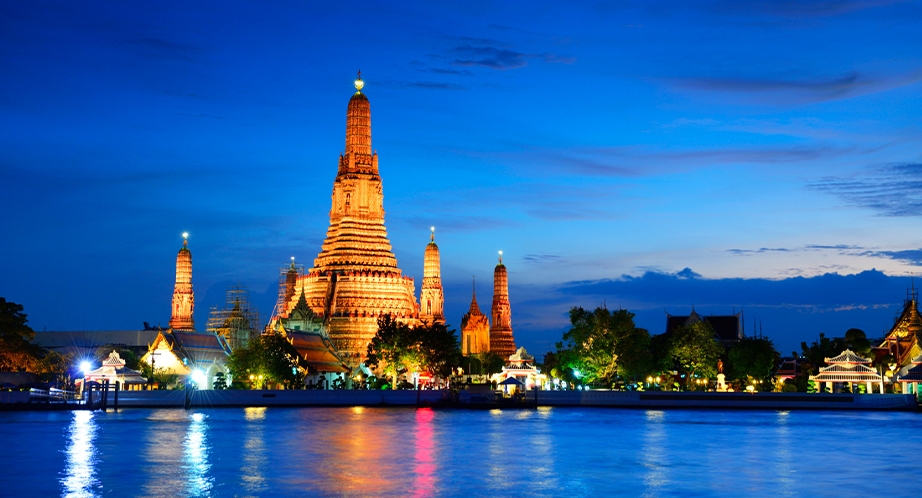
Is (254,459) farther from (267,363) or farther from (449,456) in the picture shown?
(267,363)

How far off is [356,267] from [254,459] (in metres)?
53.8

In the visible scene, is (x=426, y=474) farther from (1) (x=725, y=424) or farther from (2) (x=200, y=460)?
(1) (x=725, y=424)

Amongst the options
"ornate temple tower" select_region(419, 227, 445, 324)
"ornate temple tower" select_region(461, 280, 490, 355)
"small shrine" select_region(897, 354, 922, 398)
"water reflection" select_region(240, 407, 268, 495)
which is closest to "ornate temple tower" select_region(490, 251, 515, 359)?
"ornate temple tower" select_region(461, 280, 490, 355)

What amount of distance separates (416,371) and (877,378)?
32.5 m

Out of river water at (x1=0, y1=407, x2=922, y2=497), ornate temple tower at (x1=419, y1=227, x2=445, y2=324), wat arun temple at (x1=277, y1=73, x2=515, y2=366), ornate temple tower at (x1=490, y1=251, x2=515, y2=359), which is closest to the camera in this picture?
river water at (x1=0, y1=407, x2=922, y2=497)

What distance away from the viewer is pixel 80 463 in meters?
39.6

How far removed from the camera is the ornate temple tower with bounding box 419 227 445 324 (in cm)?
10388

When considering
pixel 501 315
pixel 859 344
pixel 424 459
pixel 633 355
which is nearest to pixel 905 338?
pixel 859 344

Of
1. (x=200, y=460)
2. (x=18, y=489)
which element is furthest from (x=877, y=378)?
(x=18, y=489)

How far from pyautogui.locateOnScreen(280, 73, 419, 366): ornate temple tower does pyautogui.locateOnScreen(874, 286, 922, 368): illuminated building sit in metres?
37.8

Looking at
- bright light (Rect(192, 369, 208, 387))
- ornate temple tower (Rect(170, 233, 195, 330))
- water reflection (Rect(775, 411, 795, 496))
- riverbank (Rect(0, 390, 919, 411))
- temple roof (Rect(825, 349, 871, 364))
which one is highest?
ornate temple tower (Rect(170, 233, 195, 330))

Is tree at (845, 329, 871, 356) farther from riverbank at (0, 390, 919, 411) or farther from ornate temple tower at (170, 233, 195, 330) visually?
ornate temple tower at (170, 233, 195, 330)

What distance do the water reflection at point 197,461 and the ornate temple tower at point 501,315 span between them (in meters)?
62.9

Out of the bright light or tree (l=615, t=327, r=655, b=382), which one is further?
the bright light
